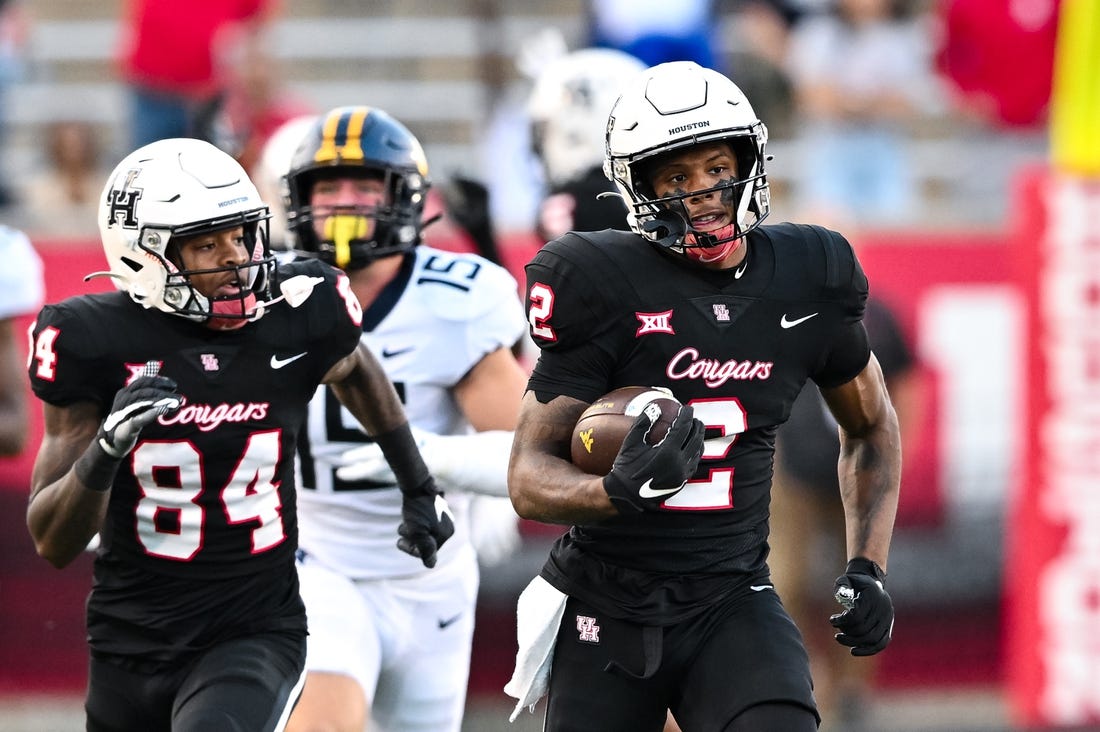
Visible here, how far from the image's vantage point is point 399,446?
4641 mm

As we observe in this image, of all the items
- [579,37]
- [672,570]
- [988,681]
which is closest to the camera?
[672,570]

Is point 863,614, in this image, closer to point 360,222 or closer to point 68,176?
point 360,222

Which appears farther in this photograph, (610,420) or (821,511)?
(821,511)

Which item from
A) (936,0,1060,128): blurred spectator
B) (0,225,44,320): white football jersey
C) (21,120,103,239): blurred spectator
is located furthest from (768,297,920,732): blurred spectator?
(21,120,103,239): blurred spectator

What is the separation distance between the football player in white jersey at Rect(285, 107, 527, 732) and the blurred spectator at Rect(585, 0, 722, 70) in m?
3.57

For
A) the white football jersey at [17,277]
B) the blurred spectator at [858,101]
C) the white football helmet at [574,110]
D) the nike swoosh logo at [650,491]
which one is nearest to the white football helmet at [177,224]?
the nike swoosh logo at [650,491]

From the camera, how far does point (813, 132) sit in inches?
379

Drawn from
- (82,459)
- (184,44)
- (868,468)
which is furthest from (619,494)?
(184,44)

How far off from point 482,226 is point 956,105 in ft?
16.1

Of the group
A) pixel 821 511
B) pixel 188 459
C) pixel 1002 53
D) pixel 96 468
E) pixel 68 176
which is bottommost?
pixel 821 511

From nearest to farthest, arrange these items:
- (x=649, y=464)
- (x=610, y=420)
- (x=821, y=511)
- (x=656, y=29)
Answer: (x=649, y=464) → (x=610, y=420) → (x=821, y=511) → (x=656, y=29)

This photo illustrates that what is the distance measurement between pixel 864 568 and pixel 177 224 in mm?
1708

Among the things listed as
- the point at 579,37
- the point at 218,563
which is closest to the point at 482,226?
the point at 218,563

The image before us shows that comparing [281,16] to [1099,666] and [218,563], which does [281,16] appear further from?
[218,563]
